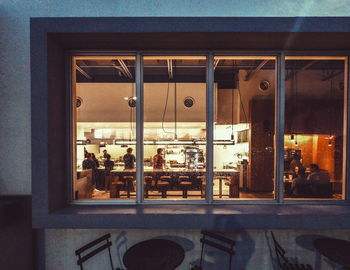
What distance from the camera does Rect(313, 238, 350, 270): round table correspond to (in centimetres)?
232

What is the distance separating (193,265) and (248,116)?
7085 millimetres

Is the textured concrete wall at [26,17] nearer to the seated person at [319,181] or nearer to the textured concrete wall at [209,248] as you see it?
the textured concrete wall at [209,248]

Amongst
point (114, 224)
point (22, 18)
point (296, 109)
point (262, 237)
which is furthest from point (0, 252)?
point (296, 109)

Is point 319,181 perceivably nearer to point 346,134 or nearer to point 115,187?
point 346,134

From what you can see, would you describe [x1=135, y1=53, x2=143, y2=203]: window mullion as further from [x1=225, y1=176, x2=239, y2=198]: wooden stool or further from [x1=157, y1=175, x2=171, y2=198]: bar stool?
[x1=225, y1=176, x2=239, y2=198]: wooden stool

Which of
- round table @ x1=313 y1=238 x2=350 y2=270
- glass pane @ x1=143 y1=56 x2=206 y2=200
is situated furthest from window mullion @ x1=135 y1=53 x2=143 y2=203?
glass pane @ x1=143 y1=56 x2=206 y2=200

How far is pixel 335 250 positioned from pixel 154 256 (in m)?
2.01

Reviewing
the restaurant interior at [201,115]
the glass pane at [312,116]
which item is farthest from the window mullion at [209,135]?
the glass pane at [312,116]

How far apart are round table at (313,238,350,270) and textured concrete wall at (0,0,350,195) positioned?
289cm

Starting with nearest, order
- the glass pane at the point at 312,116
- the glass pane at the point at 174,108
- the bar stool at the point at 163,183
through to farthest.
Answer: the bar stool at the point at 163,183
the glass pane at the point at 174,108
the glass pane at the point at 312,116

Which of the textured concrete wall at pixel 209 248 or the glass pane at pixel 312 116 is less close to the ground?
the glass pane at pixel 312 116

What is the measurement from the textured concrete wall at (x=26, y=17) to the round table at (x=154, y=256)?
1.76 m

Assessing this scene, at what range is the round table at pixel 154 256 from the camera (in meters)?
2.25

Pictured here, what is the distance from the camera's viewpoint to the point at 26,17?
→ 298 centimetres
